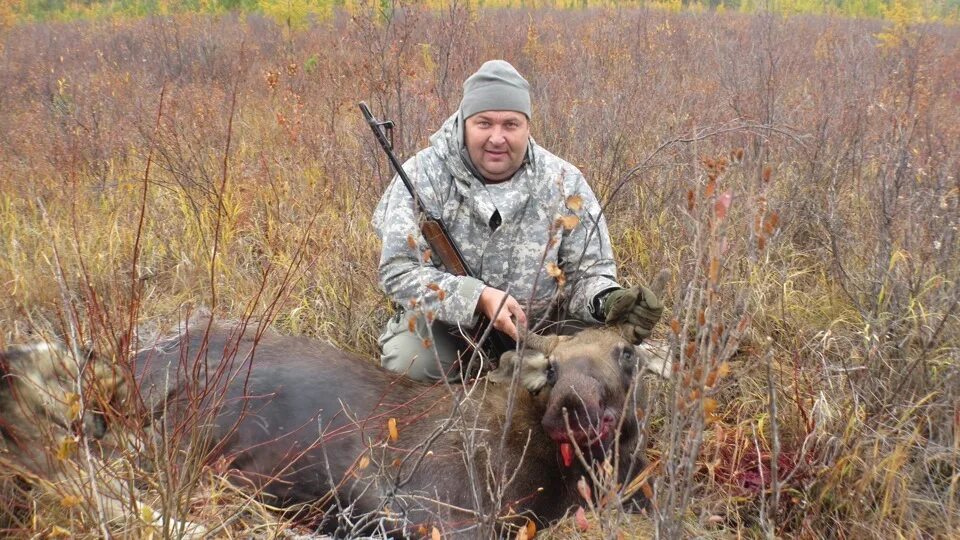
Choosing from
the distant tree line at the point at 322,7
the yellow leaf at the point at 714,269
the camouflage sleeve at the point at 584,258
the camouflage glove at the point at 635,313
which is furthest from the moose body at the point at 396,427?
the distant tree line at the point at 322,7

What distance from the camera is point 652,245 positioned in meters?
4.99

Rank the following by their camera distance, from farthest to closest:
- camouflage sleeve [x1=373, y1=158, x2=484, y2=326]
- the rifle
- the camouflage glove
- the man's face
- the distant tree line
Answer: the distant tree line < the man's face < the rifle < camouflage sleeve [x1=373, y1=158, x2=484, y2=326] < the camouflage glove

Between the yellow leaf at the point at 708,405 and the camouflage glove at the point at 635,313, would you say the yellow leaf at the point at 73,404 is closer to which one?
the yellow leaf at the point at 708,405

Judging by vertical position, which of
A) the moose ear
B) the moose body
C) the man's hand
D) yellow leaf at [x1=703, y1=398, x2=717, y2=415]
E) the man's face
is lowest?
the moose body

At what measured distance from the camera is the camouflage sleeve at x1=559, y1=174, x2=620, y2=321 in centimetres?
403

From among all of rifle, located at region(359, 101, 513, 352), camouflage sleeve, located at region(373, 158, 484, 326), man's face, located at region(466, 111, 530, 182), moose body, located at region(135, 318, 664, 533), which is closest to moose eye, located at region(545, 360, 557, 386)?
moose body, located at region(135, 318, 664, 533)

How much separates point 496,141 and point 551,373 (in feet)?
4.61

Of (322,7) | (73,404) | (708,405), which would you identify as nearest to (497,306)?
(708,405)

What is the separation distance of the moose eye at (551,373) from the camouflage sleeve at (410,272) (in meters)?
0.58

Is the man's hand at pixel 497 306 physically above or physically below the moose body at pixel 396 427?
above

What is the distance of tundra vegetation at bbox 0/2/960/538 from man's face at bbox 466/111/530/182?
1.00 m

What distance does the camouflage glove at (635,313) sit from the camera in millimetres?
3273

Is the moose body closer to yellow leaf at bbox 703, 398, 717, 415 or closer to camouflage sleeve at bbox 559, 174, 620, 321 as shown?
camouflage sleeve at bbox 559, 174, 620, 321

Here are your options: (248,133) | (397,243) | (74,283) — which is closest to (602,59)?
(248,133)
